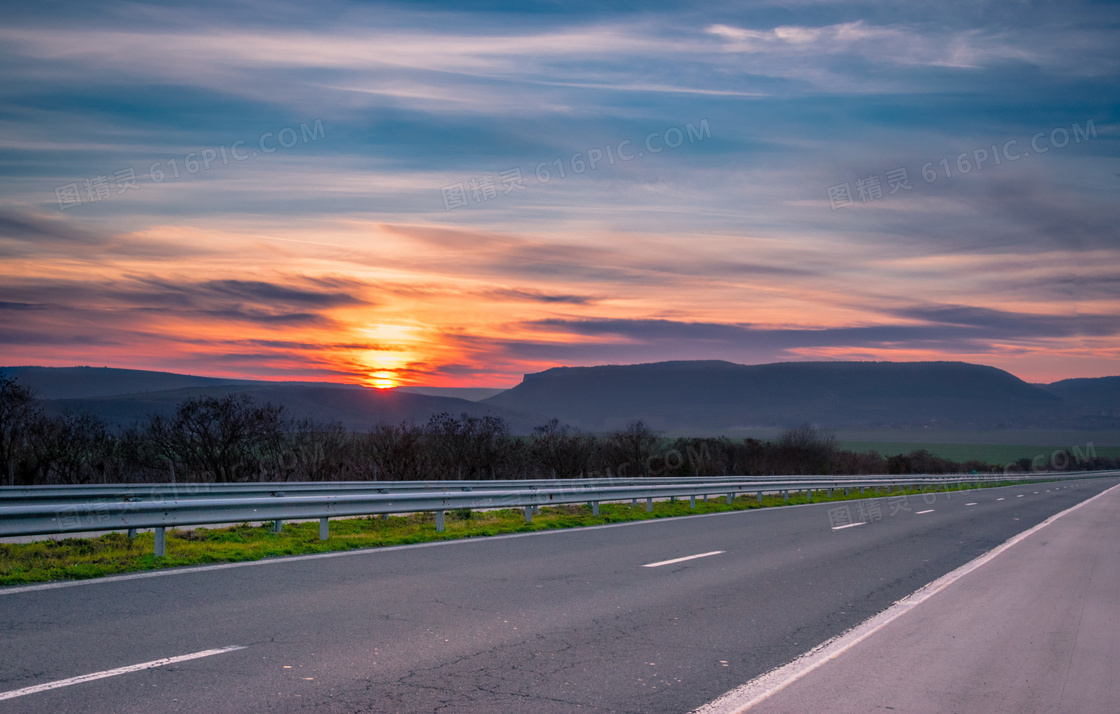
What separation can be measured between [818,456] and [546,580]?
7276 centimetres

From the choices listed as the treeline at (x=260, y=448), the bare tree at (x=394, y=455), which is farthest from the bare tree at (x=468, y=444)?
the bare tree at (x=394, y=455)

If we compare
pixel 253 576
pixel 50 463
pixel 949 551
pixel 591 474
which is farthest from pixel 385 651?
pixel 591 474

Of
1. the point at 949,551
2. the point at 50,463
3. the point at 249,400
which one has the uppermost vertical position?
the point at 249,400

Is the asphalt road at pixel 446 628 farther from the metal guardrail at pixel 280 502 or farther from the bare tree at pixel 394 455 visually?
the bare tree at pixel 394 455

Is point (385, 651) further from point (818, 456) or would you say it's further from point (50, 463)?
point (818, 456)

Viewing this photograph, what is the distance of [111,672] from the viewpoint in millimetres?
5688

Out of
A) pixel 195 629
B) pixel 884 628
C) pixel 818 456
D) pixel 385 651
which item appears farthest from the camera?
pixel 818 456

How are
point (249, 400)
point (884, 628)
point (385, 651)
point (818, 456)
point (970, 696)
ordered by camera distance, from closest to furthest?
point (970, 696)
point (385, 651)
point (884, 628)
point (249, 400)
point (818, 456)

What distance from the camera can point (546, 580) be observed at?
396 inches

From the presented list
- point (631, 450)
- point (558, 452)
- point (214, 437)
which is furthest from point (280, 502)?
point (631, 450)

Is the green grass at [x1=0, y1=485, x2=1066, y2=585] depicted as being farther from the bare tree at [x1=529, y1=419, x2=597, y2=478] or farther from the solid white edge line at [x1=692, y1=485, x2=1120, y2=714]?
the bare tree at [x1=529, y1=419, x2=597, y2=478]

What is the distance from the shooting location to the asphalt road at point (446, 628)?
541cm

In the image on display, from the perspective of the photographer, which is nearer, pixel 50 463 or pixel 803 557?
pixel 803 557

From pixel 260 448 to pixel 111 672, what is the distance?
94.4 feet
